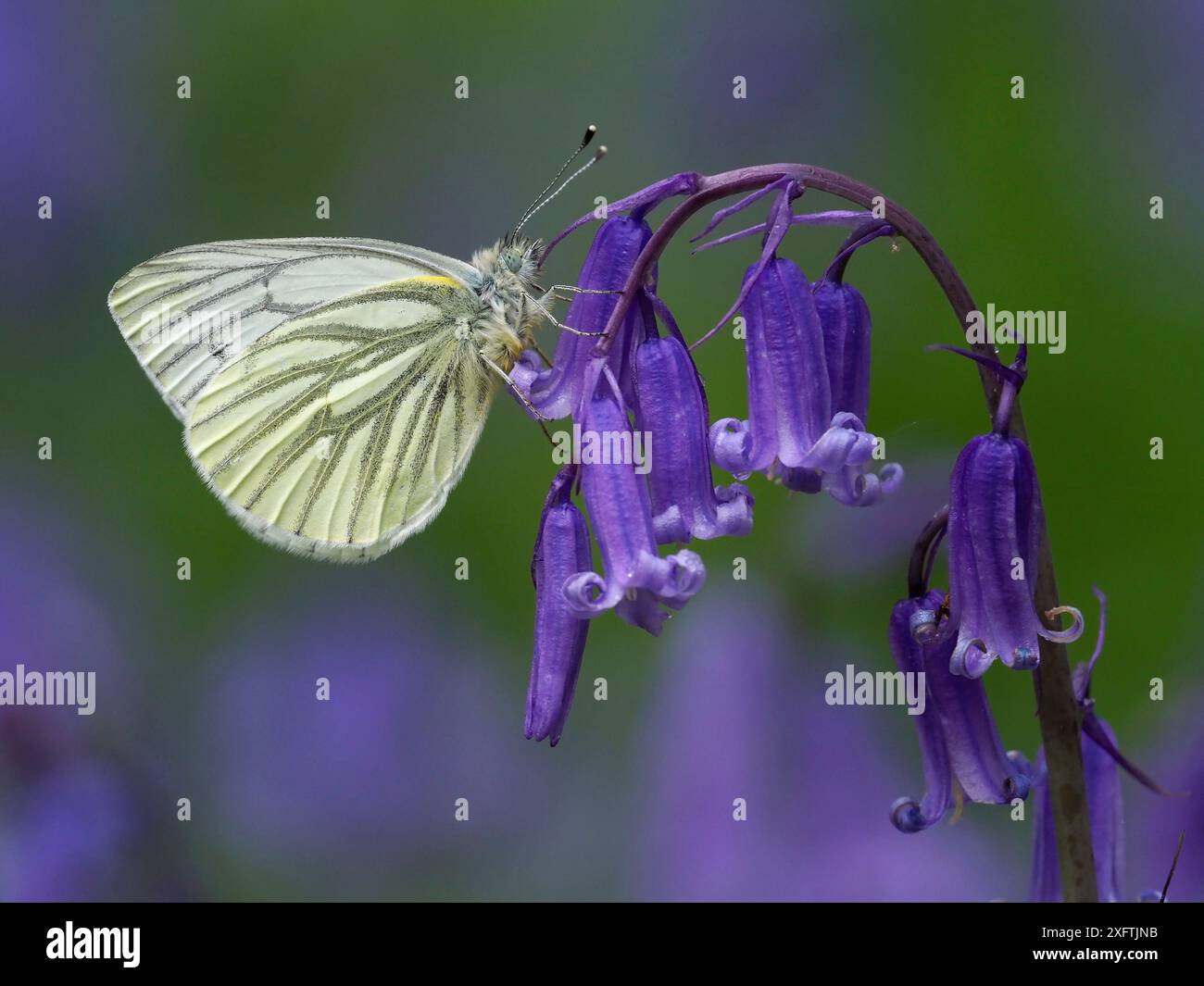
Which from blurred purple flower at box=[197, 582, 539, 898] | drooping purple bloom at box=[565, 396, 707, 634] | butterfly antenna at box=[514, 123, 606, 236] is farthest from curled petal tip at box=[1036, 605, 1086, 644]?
blurred purple flower at box=[197, 582, 539, 898]

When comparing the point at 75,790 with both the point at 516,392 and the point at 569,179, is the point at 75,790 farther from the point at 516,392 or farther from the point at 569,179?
the point at 569,179

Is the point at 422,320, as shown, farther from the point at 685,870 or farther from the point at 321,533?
the point at 685,870

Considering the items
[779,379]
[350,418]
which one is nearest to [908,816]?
[779,379]

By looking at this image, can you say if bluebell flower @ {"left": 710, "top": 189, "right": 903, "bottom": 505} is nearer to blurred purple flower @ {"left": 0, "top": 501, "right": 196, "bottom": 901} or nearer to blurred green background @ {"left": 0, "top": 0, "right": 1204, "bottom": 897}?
blurred green background @ {"left": 0, "top": 0, "right": 1204, "bottom": 897}

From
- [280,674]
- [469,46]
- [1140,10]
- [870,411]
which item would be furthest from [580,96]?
[280,674]

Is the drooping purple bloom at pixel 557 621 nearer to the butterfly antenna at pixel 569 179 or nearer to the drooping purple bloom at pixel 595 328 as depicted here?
the drooping purple bloom at pixel 595 328

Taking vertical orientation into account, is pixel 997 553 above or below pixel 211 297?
below
